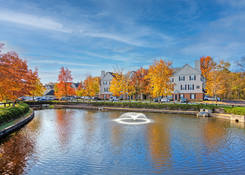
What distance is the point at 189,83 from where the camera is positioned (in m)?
63.2

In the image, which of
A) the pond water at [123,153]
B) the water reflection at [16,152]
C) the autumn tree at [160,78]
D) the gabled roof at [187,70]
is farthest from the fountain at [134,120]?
the gabled roof at [187,70]

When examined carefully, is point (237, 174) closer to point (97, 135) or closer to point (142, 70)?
point (97, 135)

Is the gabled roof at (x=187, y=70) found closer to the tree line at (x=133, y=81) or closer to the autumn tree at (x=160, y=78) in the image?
the tree line at (x=133, y=81)

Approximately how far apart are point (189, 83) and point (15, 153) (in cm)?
5724

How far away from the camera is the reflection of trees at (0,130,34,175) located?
11.5 m

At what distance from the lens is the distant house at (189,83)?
203 feet

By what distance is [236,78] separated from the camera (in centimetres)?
7456

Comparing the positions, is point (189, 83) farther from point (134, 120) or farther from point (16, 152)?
point (16, 152)

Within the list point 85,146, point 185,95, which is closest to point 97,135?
point 85,146

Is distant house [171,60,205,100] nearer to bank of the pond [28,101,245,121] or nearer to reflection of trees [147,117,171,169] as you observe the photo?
bank of the pond [28,101,245,121]

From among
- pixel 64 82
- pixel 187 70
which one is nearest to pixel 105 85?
pixel 64 82

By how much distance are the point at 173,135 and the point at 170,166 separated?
878cm

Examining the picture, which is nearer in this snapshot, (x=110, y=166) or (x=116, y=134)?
(x=110, y=166)

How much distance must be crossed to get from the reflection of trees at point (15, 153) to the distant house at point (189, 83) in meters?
52.8
